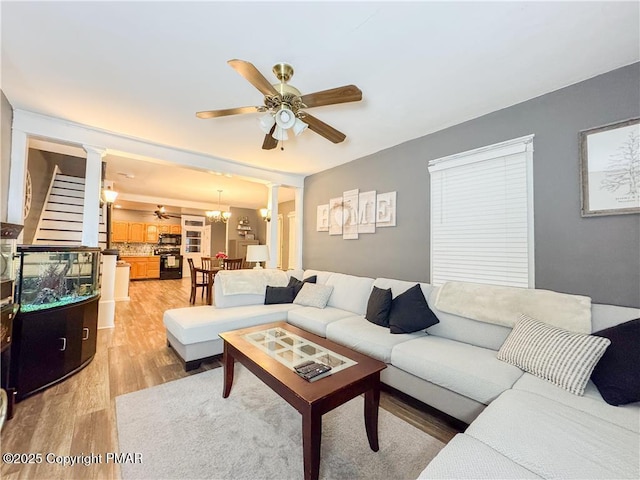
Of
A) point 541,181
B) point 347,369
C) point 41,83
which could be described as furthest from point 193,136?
point 541,181

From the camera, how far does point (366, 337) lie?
2381mm

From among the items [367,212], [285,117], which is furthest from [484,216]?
[285,117]

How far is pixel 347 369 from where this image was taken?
1664mm

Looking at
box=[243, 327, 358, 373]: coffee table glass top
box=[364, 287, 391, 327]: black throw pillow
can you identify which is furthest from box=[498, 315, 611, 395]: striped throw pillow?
box=[243, 327, 358, 373]: coffee table glass top

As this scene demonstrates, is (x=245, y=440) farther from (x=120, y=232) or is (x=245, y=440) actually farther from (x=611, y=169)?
(x=120, y=232)

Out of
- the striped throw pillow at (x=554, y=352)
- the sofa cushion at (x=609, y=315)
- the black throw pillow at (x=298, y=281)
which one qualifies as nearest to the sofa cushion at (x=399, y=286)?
the striped throw pillow at (x=554, y=352)

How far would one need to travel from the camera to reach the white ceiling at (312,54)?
60.4 inches

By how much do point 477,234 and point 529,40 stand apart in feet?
5.34

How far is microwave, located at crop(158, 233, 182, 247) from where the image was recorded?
9.66m

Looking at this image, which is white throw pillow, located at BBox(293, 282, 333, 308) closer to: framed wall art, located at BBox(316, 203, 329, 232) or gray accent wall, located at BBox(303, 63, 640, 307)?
gray accent wall, located at BBox(303, 63, 640, 307)

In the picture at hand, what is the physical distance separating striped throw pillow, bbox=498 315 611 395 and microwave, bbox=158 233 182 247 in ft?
34.1

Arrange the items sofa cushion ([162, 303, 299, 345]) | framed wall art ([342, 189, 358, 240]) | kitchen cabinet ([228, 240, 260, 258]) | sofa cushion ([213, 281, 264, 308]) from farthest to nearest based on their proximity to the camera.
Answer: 1. kitchen cabinet ([228, 240, 260, 258])
2. framed wall art ([342, 189, 358, 240])
3. sofa cushion ([213, 281, 264, 308])
4. sofa cushion ([162, 303, 299, 345])

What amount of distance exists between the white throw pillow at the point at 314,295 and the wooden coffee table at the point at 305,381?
3.51ft

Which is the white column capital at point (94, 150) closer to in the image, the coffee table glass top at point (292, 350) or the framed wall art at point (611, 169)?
the coffee table glass top at point (292, 350)
